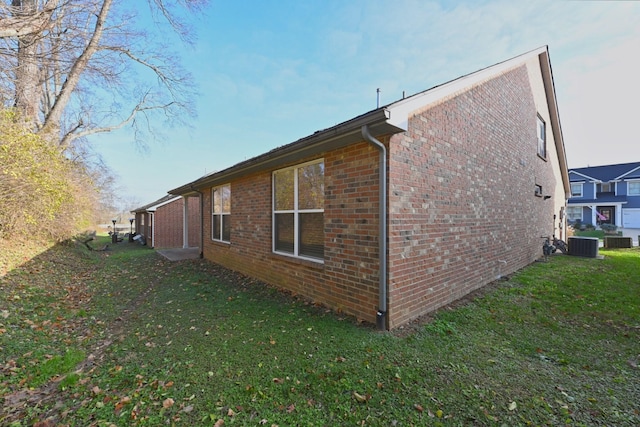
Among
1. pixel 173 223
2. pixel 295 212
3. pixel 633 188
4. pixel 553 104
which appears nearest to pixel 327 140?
pixel 295 212

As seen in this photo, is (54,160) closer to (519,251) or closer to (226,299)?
(226,299)

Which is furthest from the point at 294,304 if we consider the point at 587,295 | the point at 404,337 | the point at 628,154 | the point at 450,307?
the point at 628,154

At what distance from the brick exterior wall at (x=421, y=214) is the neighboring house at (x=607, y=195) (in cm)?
2989

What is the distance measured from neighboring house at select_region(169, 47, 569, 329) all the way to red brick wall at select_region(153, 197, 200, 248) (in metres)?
10.6

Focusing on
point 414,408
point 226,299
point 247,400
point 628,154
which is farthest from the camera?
point 628,154

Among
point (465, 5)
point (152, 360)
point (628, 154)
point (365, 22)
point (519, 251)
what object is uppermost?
point (628, 154)

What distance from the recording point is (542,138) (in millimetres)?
10531

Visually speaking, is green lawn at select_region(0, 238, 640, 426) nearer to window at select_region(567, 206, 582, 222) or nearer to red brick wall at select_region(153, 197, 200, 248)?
red brick wall at select_region(153, 197, 200, 248)

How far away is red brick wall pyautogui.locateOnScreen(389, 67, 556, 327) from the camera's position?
4.04m

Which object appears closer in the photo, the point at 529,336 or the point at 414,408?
the point at 414,408

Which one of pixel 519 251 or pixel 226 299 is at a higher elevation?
pixel 519 251

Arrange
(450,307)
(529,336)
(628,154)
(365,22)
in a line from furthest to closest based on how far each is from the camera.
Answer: (628,154) → (365,22) → (450,307) → (529,336)

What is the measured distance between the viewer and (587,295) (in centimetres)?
563

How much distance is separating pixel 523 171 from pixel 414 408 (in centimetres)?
859
